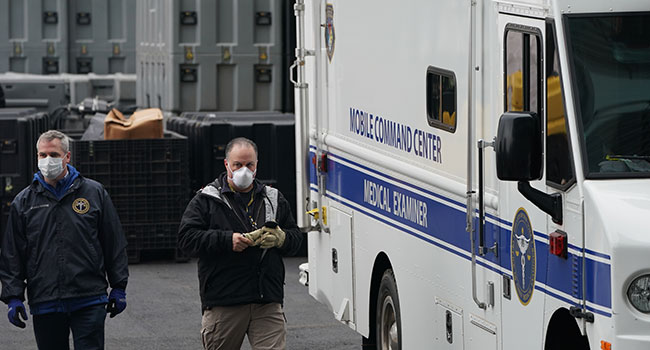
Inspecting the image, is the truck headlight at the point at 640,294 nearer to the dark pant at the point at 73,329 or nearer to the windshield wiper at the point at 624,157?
the windshield wiper at the point at 624,157

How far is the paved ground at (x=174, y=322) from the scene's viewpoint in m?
11.2

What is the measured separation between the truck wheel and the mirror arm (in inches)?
106

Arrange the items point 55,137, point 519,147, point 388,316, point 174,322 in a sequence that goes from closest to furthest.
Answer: point 519,147, point 55,137, point 388,316, point 174,322

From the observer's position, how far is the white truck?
5883 millimetres

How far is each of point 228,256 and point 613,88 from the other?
2.80 meters

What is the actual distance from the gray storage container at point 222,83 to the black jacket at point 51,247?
10411 mm

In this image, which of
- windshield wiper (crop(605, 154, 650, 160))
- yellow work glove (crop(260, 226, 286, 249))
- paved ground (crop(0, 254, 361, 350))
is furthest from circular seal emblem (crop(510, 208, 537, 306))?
paved ground (crop(0, 254, 361, 350))

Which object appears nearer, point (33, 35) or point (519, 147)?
point (519, 147)

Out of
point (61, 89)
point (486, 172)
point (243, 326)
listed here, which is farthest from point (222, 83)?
point (486, 172)

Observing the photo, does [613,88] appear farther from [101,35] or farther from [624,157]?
[101,35]

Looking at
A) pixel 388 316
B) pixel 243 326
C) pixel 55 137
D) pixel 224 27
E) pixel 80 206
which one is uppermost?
pixel 224 27

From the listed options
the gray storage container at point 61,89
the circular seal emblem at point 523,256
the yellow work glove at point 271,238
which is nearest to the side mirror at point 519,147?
the circular seal emblem at point 523,256

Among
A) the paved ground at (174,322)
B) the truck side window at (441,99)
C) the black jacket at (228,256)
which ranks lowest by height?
the paved ground at (174,322)

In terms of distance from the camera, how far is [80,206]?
26.2ft
